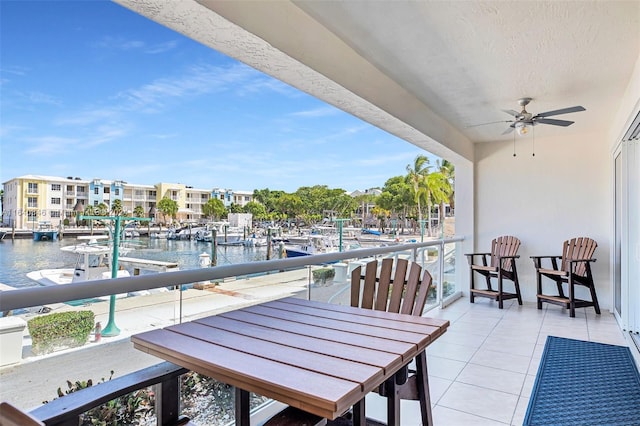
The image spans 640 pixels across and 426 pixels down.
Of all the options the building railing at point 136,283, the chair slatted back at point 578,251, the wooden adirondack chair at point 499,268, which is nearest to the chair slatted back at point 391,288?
the building railing at point 136,283

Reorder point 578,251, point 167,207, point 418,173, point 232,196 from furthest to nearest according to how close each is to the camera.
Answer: point 418,173 → point 232,196 → point 167,207 → point 578,251

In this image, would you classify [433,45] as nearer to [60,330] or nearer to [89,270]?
[89,270]

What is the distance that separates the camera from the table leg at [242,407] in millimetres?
1497

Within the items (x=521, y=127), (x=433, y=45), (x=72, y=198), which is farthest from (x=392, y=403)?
(x=72, y=198)

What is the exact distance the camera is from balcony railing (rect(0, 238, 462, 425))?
1.11 metres

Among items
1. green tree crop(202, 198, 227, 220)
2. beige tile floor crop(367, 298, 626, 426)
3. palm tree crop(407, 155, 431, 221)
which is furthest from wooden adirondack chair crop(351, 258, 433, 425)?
palm tree crop(407, 155, 431, 221)

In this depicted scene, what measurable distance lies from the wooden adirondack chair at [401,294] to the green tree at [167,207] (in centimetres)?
415

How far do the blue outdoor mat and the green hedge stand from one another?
2550 millimetres

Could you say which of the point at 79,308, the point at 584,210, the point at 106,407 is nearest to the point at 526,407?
the point at 106,407

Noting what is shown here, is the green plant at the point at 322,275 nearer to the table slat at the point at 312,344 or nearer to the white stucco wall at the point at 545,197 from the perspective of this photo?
the table slat at the point at 312,344

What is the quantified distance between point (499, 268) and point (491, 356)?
231 centimetres

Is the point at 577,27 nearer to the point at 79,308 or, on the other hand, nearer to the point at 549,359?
the point at 549,359

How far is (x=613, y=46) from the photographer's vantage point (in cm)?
290

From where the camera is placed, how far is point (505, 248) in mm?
5922
